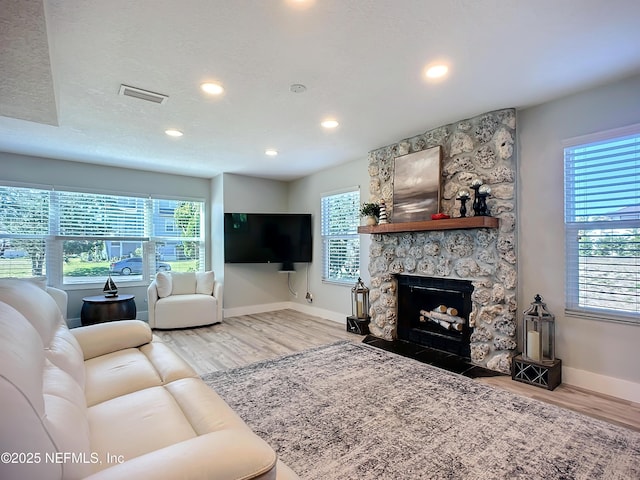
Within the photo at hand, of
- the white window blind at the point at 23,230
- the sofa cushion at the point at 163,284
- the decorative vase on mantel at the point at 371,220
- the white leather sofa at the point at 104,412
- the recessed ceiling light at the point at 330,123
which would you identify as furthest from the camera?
the sofa cushion at the point at 163,284

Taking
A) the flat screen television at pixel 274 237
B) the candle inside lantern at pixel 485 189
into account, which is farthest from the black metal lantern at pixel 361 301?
the candle inside lantern at pixel 485 189

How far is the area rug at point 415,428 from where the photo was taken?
1.78 meters

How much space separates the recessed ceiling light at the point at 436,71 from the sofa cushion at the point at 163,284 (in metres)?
4.61

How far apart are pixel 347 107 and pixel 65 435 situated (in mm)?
3004

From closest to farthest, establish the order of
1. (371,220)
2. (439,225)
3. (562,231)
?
(562,231), (439,225), (371,220)

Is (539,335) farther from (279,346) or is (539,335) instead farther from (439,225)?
(279,346)

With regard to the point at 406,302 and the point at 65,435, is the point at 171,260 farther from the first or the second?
the point at 65,435

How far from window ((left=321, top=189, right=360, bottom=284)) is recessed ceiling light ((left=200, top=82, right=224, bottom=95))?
2.72m

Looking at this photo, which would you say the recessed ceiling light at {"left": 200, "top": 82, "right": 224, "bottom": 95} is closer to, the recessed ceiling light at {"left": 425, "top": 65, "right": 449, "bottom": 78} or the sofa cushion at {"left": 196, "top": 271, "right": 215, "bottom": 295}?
the recessed ceiling light at {"left": 425, "top": 65, "right": 449, "bottom": 78}

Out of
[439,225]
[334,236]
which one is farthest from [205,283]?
[439,225]

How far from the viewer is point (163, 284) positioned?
506cm

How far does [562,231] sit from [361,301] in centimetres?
A: 256

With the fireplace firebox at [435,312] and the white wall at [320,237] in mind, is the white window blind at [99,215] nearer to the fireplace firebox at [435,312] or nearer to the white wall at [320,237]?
the white wall at [320,237]

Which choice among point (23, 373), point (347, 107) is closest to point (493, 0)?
point (347, 107)
